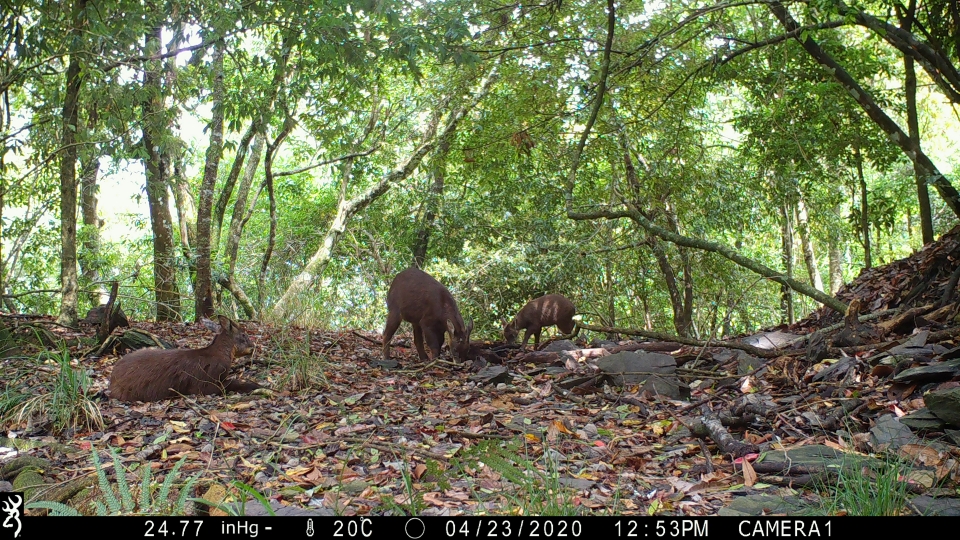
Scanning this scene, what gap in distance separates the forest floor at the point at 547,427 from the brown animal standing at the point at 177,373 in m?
0.17

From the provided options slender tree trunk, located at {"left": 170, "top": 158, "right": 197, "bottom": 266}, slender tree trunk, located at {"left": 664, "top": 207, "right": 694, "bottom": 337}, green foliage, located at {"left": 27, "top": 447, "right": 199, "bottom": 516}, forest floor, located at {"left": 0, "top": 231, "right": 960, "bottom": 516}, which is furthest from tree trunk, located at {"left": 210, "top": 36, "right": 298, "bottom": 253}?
slender tree trunk, located at {"left": 664, "top": 207, "right": 694, "bottom": 337}

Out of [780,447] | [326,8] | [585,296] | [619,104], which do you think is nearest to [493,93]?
[619,104]

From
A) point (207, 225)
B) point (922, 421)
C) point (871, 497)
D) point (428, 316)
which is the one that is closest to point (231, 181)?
point (207, 225)

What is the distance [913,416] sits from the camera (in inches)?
177

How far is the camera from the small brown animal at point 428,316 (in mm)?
8273

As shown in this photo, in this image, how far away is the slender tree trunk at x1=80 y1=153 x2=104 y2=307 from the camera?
10742 mm

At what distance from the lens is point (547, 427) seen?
5266mm

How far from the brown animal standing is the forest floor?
174 mm

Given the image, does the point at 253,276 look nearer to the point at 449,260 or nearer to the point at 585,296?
the point at 449,260

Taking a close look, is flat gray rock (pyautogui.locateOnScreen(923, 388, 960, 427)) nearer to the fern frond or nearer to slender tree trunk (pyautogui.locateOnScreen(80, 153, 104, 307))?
the fern frond

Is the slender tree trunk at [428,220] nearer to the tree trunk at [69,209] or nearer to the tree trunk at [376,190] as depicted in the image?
the tree trunk at [376,190]

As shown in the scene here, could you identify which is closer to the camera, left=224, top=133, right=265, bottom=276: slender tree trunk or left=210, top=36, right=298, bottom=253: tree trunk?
left=210, top=36, right=298, bottom=253: tree trunk
